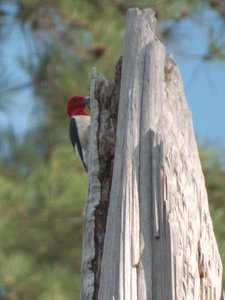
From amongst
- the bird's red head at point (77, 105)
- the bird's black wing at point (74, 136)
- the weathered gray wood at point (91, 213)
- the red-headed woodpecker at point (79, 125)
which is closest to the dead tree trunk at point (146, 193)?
the weathered gray wood at point (91, 213)

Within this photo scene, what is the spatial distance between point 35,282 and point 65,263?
0.28 meters

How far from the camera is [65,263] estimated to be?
4.50 metres

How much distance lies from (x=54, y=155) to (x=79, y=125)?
52 cm

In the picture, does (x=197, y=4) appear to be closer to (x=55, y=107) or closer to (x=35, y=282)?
(x=55, y=107)

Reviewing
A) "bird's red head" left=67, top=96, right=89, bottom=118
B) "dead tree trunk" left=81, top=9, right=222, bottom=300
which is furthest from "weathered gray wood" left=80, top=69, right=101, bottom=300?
"bird's red head" left=67, top=96, right=89, bottom=118

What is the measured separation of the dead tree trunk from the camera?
1.98 meters

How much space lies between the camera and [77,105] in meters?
4.39

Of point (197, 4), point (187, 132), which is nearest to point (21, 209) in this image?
point (197, 4)

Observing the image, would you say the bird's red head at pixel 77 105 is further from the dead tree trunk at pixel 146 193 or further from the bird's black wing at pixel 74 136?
the dead tree trunk at pixel 146 193

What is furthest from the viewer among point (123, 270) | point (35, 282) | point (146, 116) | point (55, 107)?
point (55, 107)

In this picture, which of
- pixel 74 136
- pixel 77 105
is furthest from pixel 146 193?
pixel 77 105

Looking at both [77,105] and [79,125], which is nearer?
[79,125]

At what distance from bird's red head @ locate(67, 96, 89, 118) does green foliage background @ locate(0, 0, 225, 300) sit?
0.21 metres

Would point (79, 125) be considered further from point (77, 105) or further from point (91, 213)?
point (91, 213)
